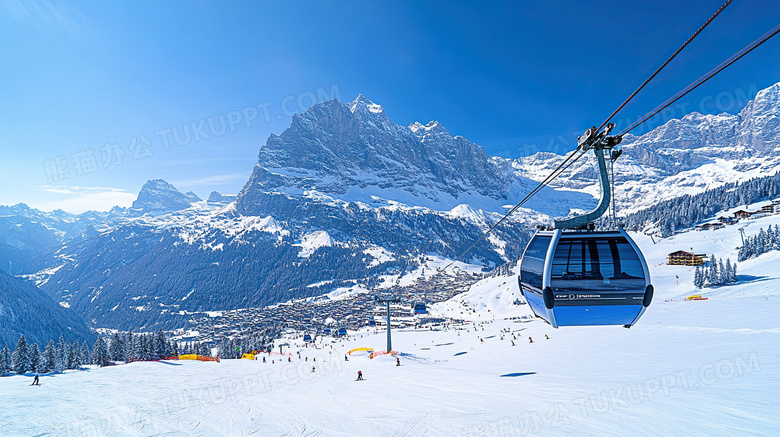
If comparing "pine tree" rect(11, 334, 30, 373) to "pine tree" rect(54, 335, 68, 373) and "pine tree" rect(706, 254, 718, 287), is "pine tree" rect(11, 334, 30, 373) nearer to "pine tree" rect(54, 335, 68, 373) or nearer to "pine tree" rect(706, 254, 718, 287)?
"pine tree" rect(54, 335, 68, 373)

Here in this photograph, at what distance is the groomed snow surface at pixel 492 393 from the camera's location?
11.7m

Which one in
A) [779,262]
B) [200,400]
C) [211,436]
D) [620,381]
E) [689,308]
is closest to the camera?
[211,436]

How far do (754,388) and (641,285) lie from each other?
10334mm

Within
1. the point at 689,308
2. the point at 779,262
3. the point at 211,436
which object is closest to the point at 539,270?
the point at 211,436

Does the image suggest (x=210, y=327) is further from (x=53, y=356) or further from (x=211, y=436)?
(x=211, y=436)

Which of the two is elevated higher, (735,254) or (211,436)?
(735,254)

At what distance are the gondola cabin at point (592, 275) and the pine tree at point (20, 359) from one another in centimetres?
6903

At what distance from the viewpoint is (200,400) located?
18891mm

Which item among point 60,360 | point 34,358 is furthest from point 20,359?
point 60,360

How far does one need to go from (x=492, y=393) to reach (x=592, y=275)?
10.3 m

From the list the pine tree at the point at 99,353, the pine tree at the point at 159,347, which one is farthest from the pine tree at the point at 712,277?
the pine tree at the point at 99,353

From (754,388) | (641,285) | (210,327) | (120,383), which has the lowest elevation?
(210,327)

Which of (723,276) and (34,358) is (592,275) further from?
(34,358)

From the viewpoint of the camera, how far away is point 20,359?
47.9 metres
